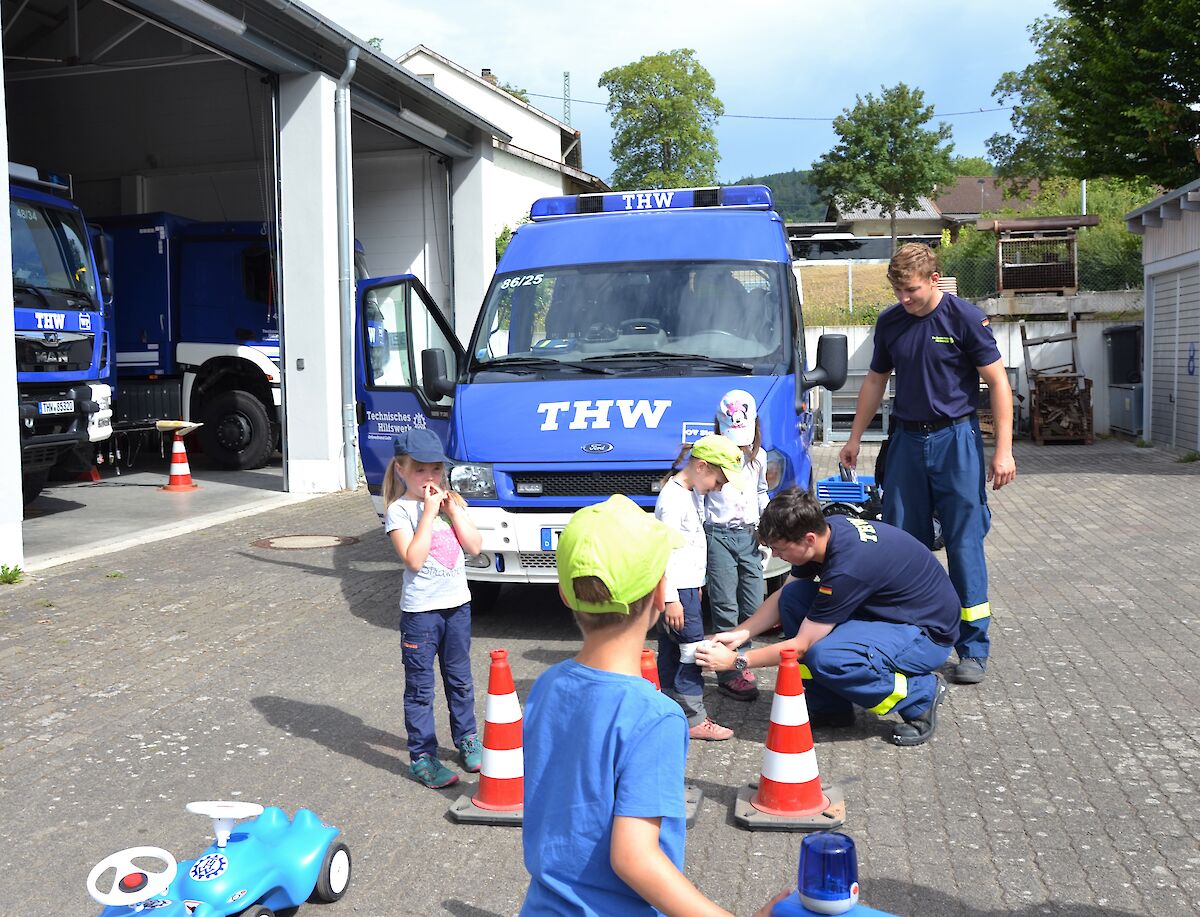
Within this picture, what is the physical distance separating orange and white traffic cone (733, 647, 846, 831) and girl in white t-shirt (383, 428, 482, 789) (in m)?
1.23

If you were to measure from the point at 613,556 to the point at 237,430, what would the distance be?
15.4m

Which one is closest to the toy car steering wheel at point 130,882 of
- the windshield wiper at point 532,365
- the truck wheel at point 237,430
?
the windshield wiper at point 532,365

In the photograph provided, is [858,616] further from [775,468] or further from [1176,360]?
[1176,360]

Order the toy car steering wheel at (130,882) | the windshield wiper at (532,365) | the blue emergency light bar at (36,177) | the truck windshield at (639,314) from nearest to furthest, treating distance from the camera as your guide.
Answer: the toy car steering wheel at (130,882) → the windshield wiper at (532,365) → the truck windshield at (639,314) → the blue emergency light bar at (36,177)

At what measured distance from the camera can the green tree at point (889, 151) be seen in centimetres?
4647

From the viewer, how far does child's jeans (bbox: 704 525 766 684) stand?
593cm

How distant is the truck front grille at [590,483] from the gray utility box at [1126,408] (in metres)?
15.9


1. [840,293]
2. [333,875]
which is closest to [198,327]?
[333,875]

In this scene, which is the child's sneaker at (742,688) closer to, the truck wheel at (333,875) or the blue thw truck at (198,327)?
the truck wheel at (333,875)

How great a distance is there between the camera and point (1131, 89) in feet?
67.3

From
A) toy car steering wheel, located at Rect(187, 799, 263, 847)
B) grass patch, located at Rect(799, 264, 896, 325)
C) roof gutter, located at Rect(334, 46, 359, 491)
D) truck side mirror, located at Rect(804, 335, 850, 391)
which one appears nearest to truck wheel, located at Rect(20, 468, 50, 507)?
roof gutter, located at Rect(334, 46, 359, 491)

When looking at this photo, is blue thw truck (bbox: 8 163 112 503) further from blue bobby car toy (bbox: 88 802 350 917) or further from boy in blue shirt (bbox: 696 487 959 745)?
blue bobby car toy (bbox: 88 802 350 917)

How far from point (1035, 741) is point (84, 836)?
12.7 feet

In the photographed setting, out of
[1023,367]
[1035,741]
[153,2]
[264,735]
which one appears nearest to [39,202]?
[153,2]
